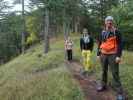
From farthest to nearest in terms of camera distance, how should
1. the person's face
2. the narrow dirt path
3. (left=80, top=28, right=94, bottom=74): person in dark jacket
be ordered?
(left=80, top=28, right=94, bottom=74): person in dark jacket → the narrow dirt path → the person's face

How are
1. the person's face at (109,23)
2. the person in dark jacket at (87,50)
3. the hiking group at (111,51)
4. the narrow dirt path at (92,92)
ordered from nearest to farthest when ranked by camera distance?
the hiking group at (111,51) < the person's face at (109,23) < the narrow dirt path at (92,92) < the person in dark jacket at (87,50)

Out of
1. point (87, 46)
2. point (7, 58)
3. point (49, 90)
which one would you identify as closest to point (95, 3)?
point (7, 58)

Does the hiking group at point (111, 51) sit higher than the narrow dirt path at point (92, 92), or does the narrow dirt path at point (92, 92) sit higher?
the hiking group at point (111, 51)

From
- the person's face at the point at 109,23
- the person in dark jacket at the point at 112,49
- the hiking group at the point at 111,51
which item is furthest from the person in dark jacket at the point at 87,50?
the person's face at the point at 109,23

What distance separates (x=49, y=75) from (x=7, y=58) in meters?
45.2

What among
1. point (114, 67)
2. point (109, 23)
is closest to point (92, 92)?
point (114, 67)

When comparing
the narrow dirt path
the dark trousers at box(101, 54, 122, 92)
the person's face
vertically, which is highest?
the person's face

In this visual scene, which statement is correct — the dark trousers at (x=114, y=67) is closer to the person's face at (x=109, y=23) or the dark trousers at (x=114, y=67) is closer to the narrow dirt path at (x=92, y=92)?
the narrow dirt path at (x=92, y=92)

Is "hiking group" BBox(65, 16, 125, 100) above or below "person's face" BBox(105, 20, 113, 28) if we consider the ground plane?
below

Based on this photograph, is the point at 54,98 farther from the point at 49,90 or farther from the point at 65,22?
the point at 65,22

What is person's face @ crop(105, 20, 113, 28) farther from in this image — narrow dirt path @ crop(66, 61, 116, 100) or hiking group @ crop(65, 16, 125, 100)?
narrow dirt path @ crop(66, 61, 116, 100)

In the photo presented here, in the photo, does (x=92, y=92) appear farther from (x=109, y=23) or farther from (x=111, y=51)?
(x=109, y=23)

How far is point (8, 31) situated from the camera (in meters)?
53.8

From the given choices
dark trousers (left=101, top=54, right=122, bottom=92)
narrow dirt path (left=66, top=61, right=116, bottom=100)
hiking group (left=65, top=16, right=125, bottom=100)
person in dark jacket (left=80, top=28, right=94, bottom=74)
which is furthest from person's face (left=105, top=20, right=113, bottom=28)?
person in dark jacket (left=80, top=28, right=94, bottom=74)
